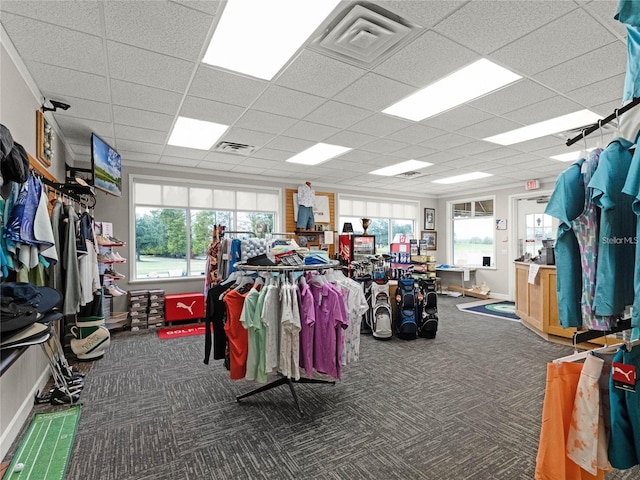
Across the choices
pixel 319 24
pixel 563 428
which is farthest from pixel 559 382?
pixel 319 24

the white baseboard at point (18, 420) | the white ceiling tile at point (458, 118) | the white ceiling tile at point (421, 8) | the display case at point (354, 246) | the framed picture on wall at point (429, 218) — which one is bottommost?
the white baseboard at point (18, 420)

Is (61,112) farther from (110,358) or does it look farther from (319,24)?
(319,24)

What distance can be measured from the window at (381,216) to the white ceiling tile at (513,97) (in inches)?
207

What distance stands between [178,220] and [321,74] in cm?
471

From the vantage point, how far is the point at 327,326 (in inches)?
107

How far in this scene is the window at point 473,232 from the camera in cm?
900

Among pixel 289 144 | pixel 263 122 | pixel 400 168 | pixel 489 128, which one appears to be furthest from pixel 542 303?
pixel 263 122

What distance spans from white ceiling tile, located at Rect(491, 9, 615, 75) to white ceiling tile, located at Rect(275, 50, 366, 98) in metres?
1.19

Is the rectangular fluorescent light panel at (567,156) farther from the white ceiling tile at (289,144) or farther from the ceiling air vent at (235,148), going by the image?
the ceiling air vent at (235,148)

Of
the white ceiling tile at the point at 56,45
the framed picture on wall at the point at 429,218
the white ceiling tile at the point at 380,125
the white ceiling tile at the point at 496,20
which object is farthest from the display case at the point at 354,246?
the white ceiling tile at the point at 56,45

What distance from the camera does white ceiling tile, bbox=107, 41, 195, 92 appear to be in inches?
102

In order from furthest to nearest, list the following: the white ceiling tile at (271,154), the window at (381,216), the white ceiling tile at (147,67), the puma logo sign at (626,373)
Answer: the window at (381,216) → the white ceiling tile at (271,154) → the white ceiling tile at (147,67) → the puma logo sign at (626,373)

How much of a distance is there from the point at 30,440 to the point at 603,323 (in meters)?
3.60

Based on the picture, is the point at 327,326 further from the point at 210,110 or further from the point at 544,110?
the point at 544,110
